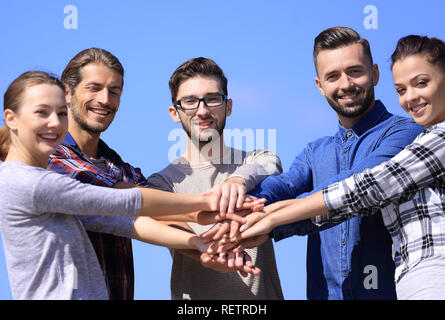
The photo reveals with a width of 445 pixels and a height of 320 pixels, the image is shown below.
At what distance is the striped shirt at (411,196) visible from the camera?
4.59m

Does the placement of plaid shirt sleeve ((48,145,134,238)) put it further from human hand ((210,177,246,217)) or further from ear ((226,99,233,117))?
ear ((226,99,233,117))

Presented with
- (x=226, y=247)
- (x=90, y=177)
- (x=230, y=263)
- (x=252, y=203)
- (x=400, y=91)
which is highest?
(x=400, y=91)

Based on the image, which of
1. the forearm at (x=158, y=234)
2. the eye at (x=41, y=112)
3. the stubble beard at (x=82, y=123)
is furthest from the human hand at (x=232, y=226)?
the eye at (x=41, y=112)

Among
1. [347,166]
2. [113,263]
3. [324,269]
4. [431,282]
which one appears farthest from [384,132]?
[113,263]

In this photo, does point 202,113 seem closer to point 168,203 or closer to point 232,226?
point 232,226

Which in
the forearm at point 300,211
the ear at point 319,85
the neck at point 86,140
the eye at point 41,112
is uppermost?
the ear at point 319,85

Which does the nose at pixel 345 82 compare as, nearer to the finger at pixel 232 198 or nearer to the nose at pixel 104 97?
the finger at pixel 232 198

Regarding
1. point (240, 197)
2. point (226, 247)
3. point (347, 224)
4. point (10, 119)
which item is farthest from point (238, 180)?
point (10, 119)

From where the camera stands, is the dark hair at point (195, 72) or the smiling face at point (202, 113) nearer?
the smiling face at point (202, 113)

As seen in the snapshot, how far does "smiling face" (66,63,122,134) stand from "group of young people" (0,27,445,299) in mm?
14

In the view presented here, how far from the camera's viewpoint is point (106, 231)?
5203mm

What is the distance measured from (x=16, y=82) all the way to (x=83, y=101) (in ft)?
4.30

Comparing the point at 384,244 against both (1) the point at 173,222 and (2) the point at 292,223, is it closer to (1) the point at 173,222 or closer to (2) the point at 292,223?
(2) the point at 292,223

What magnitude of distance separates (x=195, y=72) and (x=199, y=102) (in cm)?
36
